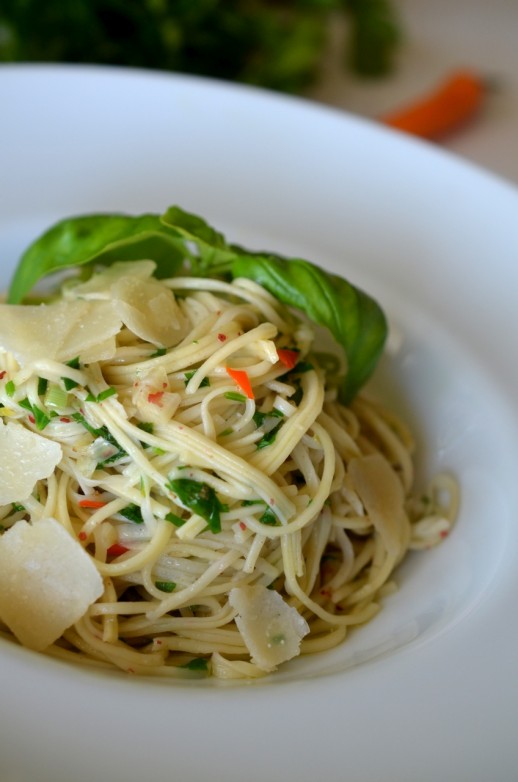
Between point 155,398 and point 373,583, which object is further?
point 373,583

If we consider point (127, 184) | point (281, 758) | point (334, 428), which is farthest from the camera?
point (127, 184)

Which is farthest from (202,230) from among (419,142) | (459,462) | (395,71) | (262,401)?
(395,71)

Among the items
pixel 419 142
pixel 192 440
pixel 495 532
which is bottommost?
pixel 192 440

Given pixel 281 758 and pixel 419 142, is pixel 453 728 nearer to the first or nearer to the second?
pixel 281 758

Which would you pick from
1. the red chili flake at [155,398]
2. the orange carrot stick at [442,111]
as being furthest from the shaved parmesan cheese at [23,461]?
the orange carrot stick at [442,111]

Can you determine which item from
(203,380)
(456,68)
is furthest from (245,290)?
(456,68)

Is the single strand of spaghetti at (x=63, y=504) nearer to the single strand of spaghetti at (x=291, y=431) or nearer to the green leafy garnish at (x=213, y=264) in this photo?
the single strand of spaghetti at (x=291, y=431)

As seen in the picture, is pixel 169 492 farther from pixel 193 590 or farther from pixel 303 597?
pixel 303 597
